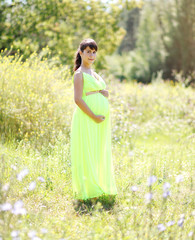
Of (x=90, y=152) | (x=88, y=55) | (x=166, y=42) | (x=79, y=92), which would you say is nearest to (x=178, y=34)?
(x=166, y=42)

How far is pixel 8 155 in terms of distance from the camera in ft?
14.0

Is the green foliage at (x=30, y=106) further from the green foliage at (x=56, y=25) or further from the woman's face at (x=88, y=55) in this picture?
the green foliage at (x=56, y=25)

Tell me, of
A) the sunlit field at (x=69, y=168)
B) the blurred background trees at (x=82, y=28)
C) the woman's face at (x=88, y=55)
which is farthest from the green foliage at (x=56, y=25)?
the woman's face at (x=88, y=55)

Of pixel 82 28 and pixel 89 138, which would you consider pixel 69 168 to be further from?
pixel 82 28

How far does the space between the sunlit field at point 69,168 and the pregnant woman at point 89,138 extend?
0.18 metres

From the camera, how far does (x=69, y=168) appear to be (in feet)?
13.0

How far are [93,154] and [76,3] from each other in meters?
9.41

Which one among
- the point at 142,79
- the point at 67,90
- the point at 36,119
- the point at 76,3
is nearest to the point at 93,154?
the point at 36,119

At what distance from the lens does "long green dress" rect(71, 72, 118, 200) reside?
10.0ft

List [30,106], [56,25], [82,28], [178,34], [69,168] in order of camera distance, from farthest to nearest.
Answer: [178,34] < [82,28] < [56,25] < [30,106] < [69,168]

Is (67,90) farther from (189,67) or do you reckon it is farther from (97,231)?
(189,67)

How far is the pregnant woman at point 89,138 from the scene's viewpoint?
10.00 feet

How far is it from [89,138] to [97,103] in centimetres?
37

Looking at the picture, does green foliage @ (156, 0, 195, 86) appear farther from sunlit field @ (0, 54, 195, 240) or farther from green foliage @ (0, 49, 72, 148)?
green foliage @ (0, 49, 72, 148)
